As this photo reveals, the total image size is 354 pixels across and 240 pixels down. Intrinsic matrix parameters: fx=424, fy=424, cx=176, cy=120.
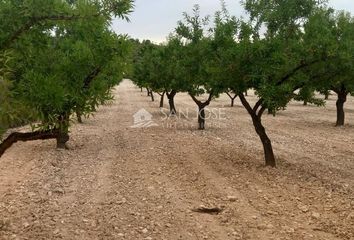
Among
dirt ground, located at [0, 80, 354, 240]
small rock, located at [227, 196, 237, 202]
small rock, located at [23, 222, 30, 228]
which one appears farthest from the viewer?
small rock, located at [227, 196, 237, 202]

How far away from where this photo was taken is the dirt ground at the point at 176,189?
1010cm

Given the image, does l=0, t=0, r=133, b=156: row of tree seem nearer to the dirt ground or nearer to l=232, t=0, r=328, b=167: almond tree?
the dirt ground

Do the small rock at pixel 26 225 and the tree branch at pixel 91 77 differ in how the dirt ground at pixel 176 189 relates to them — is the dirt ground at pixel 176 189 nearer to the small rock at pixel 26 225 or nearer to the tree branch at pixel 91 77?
the small rock at pixel 26 225

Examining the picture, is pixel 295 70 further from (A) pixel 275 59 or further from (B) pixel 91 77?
(B) pixel 91 77

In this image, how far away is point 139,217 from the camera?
10805mm

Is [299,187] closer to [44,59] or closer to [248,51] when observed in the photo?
[248,51]

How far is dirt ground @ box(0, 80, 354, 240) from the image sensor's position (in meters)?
10.1

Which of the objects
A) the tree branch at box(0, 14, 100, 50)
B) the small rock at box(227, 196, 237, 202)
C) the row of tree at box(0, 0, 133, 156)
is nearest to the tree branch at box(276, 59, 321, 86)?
the small rock at box(227, 196, 237, 202)

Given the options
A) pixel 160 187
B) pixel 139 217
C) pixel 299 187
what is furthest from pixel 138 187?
pixel 299 187

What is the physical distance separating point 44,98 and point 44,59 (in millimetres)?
1966

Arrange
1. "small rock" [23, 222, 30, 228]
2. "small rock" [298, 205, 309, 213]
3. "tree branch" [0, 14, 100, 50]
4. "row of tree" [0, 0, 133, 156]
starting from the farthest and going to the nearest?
"small rock" [298, 205, 309, 213], "small rock" [23, 222, 30, 228], "tree branch" [0, 14, 100, 50], "row of tree" [0, 0, 133, 156]

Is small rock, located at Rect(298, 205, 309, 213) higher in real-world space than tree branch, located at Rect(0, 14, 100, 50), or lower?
lower

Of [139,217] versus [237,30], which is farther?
[237,30]

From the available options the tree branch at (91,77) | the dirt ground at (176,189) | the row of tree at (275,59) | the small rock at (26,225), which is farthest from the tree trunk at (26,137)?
the row of tree at (275,59)
